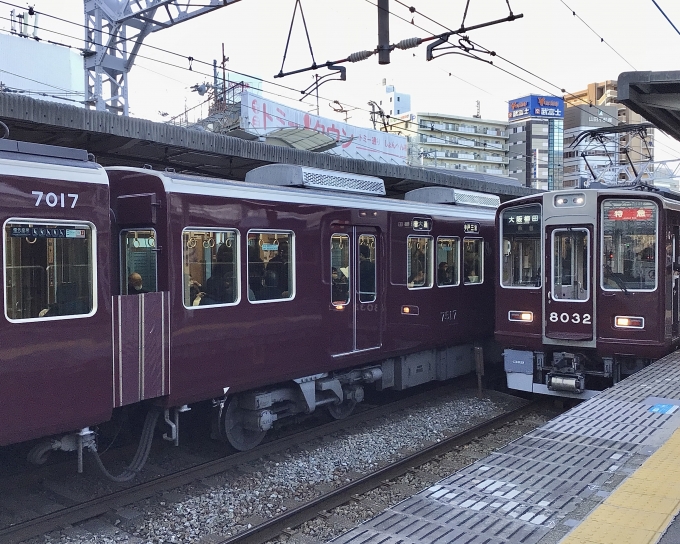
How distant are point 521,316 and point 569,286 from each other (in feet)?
2.75

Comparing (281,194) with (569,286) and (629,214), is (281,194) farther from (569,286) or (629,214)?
(629,214)

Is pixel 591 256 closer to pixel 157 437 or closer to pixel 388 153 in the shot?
pixel 157 437

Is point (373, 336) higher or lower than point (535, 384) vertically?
higher

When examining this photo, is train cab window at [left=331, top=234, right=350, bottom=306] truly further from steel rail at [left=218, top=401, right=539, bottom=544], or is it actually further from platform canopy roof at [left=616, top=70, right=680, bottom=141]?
platform canopy roof at [left=616, top=70, right=680, bottom=141]

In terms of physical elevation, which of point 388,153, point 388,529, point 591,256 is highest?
Result: point 388,153

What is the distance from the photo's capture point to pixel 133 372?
6.12 meters

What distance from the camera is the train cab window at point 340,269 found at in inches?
335

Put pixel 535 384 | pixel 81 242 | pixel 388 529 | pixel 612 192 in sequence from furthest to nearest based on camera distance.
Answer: pixel 535 384 → pixel 612 192 → pixel 81 242 → pixel 388 529

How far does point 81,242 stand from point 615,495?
15.1 feet

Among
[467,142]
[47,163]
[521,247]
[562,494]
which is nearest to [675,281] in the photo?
[521,247]

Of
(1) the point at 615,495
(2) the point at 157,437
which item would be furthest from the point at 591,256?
(2) the point at 157,437

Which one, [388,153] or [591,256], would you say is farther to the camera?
[388,153]

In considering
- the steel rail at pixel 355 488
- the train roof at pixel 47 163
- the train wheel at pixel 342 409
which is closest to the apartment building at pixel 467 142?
the train wheel at pixel 342 409

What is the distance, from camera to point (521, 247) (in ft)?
32.7
